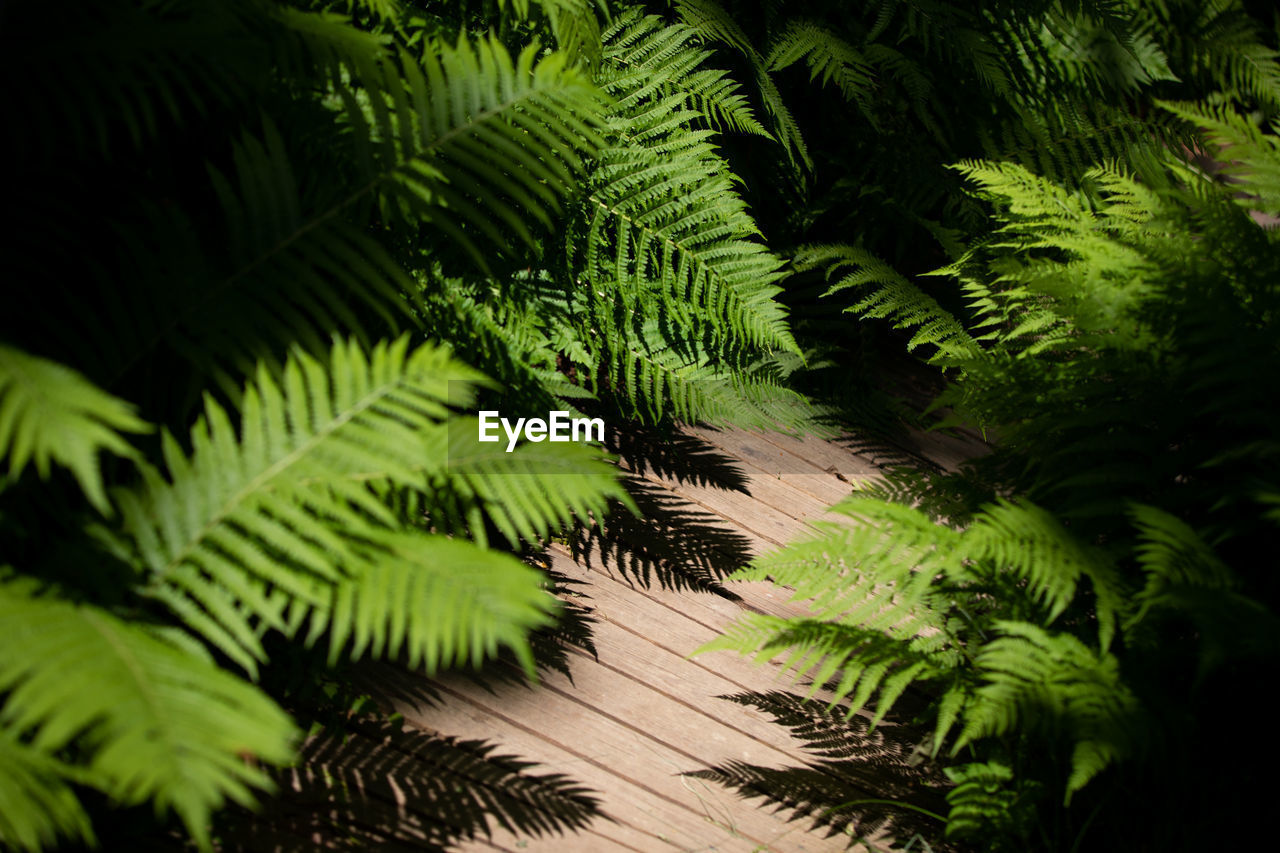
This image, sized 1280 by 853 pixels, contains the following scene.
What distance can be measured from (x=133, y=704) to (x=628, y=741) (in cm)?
98

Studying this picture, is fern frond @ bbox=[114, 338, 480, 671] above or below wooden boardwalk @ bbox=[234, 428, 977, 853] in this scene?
above

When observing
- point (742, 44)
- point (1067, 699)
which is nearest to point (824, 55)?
point (742, 44)

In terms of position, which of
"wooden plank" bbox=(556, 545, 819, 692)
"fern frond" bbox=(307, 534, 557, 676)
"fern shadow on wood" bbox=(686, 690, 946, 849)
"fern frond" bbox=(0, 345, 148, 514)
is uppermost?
"fern frond" bbox=(0, 345, 148, 514)

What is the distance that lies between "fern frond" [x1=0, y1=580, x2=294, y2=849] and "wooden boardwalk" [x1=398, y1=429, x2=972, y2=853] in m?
0.64

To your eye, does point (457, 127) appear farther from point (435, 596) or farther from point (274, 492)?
point (435, 596)

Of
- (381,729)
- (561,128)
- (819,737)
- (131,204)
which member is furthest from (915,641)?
(131,204)

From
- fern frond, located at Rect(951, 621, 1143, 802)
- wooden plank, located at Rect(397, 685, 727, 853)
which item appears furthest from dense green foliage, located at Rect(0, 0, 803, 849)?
fern frond, located at Rect(951, 621, 1143, 802)

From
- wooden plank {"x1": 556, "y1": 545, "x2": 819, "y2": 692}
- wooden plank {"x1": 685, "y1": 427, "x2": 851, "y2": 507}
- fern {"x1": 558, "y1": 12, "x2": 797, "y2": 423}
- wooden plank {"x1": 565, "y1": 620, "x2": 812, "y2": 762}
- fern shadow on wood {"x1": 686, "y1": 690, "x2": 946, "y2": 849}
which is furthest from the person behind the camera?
wooden plank {"x1": 685, "y1": 427, "x2": 851, "y2": 507}

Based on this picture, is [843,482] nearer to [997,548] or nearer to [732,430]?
[732,430]

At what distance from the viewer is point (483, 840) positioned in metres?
1.37

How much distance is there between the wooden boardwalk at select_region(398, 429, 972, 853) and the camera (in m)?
1.52

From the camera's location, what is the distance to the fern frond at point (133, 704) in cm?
81

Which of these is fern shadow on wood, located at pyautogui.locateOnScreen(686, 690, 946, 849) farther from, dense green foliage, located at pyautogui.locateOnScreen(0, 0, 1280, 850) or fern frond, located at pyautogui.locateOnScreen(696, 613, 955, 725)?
fern frond, located at pyautogui.locateOnScreen(696, 613, 955, 725)

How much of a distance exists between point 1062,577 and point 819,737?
609mm
